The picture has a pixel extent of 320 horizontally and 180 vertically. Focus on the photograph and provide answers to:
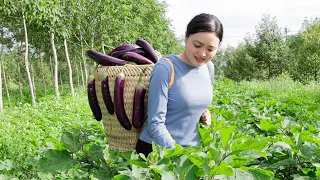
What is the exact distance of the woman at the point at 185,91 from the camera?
1813 millimetres

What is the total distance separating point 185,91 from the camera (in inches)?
76.0

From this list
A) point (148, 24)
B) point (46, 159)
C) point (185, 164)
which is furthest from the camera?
point (148, 24)

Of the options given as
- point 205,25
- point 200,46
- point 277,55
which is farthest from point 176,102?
point 277,55

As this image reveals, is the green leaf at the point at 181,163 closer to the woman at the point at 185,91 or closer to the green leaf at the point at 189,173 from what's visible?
the green leaf at the point at 189,173

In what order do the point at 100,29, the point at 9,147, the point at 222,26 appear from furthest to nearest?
the point at 100,29 → the point at 9,147 → the point at 222,26

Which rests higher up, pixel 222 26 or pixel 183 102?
pixel 222 26

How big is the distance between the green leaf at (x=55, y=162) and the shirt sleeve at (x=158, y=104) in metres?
0.45

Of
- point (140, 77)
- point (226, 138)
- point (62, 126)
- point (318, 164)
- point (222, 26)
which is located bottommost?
point (62, 126)

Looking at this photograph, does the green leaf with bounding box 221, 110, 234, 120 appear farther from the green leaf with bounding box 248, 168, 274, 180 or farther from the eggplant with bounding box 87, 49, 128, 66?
the green leaf with bounding box 248, 168, 274, 180

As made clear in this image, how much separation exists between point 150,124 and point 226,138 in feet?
2.03

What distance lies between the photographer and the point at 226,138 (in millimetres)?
1252

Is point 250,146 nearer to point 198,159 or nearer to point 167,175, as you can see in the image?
point 198,159

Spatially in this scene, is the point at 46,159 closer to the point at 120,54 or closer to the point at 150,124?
the point at 150,124

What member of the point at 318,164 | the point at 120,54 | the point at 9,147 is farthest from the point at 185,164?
the point at 9,147
